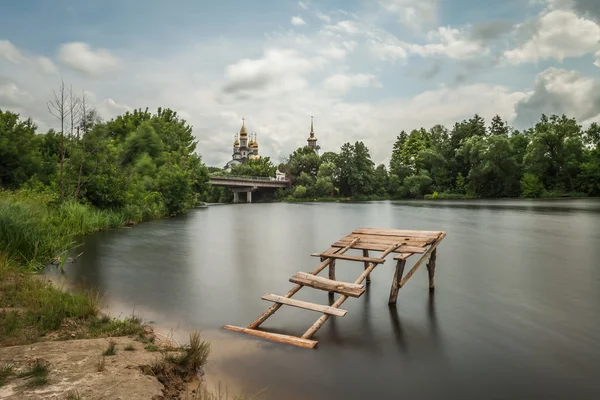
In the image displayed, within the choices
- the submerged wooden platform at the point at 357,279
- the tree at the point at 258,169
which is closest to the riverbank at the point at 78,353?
the submerged wooden platform at the point at 357,279

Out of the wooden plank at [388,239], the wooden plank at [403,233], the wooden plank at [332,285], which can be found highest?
the wooden plank at [403,233]

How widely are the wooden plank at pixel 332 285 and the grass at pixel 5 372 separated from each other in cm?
470

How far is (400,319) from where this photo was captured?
8.30 m

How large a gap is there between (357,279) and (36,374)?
543 cm

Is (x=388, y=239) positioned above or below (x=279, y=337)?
above

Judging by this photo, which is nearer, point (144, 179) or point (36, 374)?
point (36, 374)

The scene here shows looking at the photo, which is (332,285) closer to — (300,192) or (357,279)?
(357,279)

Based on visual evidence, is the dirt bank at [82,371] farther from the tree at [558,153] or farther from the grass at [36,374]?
the tree at [558,153]

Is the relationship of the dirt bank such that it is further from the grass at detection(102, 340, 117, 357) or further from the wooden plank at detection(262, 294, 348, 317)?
the wooden plank at detection(262, 294, 348, 317)

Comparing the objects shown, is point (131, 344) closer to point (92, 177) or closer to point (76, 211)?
point (76, 211)

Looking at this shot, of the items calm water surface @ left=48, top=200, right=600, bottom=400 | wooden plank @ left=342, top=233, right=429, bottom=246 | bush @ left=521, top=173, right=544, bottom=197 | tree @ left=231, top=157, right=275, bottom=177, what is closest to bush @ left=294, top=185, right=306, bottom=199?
tree @ left=231, top=157, right=275, bottom=177

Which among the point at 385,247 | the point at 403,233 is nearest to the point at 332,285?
the point at 385,247

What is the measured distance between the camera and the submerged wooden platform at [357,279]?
6.82 metres

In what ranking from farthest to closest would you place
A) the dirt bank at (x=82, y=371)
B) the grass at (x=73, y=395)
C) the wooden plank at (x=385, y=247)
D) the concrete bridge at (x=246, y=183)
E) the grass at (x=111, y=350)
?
the concrete bridge at (x=246, y=183), the wooden plank at (x=385, y=247), the grass at (x=111, y=350), the dirt bank at (x=82, y=371), the grass at (x=73, y=395)
